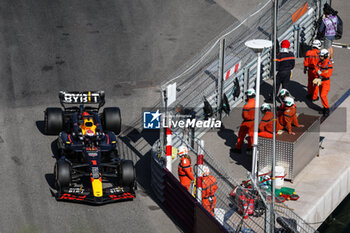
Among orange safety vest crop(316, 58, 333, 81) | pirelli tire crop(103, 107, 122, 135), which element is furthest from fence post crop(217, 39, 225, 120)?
orange safety vest crop(316, 58, 333, 81)

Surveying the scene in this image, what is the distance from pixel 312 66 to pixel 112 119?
17.9ft

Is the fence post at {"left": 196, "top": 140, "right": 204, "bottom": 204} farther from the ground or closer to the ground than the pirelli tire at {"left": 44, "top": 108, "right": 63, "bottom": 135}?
closer to the ground

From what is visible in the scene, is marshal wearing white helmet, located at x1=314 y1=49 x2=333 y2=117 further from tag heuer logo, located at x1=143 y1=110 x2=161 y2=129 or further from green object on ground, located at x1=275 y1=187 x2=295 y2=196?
tag heuer logo, located at x1=143 y1=110 x2=161 y2=129

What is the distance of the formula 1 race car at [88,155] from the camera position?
16172 mm

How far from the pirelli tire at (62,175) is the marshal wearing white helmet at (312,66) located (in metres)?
7.33

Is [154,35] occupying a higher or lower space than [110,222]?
higher

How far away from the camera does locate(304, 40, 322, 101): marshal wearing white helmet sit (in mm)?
19906

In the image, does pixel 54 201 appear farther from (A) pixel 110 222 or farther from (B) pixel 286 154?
(B) pixel 286 154

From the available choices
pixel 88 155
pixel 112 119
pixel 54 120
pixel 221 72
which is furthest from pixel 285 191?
pixel 54 120

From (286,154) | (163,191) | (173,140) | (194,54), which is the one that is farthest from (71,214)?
(194,54)

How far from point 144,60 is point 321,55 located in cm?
617

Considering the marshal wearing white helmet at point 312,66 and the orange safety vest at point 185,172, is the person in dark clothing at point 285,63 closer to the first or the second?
the marshal wearing white helmet at point 312,66

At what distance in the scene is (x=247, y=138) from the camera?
1898cm

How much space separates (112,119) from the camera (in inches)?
744
